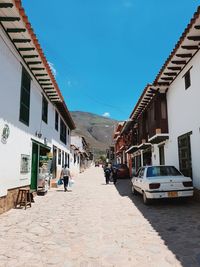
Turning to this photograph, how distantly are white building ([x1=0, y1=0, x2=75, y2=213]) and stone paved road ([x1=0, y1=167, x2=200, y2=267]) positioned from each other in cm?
172

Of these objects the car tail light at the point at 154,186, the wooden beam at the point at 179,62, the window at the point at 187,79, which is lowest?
the car tail light at the point at 154,186

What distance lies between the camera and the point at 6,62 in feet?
26.9

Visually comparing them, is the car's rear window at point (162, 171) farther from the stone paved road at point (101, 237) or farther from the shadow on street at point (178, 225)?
the stone paved road at point (101, 237)

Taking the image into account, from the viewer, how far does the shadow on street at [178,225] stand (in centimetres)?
444

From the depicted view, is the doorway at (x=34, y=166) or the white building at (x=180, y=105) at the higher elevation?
the white building at (x=180, y=105)

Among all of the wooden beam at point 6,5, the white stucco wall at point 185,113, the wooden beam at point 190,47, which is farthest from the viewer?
the white stucco wall at point 185,113

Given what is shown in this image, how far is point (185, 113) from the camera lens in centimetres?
1112

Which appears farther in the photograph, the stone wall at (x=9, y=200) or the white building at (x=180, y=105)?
the white building at (x=180, y=105)

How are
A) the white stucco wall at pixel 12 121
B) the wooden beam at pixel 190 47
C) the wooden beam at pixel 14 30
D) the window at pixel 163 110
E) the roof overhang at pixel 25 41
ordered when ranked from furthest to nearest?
the window at pixel 163 110 → the wooden beam at pixel 190 47 → the white stucco wall at pixel 12 121 → the wooden beam at pixel 14 30 → the roof overhang at pixel 25 41

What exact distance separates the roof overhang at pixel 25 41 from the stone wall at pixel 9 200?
201 inches

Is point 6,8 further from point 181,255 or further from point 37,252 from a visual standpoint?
point 181,255

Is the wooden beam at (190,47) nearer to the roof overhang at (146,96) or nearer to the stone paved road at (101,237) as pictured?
the roof overhang at (146,96)

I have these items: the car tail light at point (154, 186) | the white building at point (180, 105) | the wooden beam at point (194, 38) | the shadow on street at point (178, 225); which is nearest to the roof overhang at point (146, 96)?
the white building at point (180, 105)

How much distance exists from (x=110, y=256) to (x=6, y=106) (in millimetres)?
5893
